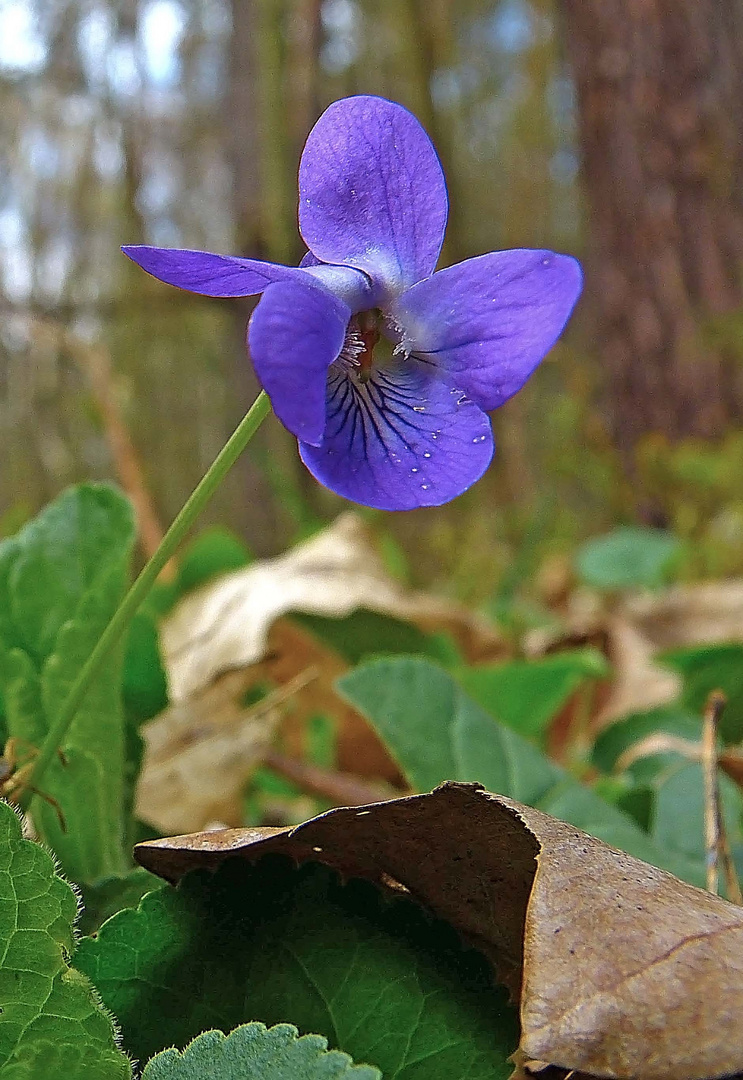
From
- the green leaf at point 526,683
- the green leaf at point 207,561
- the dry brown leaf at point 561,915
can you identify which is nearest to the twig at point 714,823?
the dry brown leaf at point 561,915

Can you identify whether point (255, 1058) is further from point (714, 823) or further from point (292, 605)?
point (292, 605)

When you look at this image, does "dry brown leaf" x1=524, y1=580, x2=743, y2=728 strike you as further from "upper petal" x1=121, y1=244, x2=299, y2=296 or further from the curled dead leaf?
"upper petal" x1=121, y1=244, x2=299, y2=296

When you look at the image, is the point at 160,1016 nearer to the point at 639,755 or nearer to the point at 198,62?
the point at 639,755

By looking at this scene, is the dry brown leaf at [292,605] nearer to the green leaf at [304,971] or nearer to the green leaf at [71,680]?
the green leaf at [71,680]

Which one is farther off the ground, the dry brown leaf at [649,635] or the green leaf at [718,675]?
the green leaf at [718,675]

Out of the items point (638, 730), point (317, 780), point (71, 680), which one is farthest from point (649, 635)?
point (71, 680)

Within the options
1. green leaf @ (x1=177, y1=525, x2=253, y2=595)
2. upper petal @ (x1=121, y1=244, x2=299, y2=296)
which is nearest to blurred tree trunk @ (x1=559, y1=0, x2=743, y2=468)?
green leaf @ (x1=177, y1=525, x2=253, y2=595)
